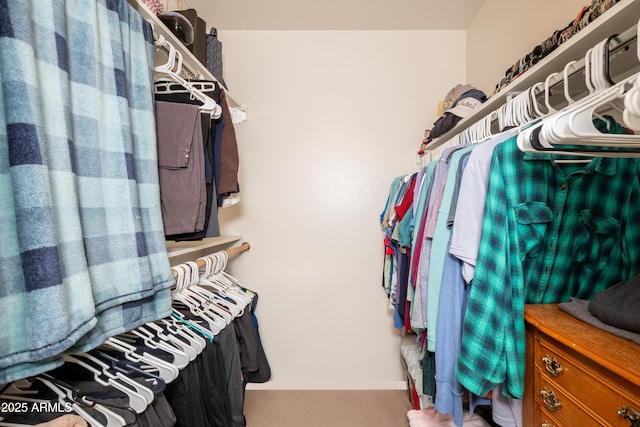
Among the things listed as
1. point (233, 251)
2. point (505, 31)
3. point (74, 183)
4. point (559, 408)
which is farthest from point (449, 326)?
point (505, 31)

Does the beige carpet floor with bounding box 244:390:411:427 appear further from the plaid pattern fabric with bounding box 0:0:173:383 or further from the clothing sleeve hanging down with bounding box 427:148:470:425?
the plaid pattern fabric with bounding box 0:0:173:383

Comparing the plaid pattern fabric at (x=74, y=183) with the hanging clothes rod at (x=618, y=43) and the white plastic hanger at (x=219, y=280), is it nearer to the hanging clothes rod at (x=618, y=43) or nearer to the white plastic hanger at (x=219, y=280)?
the white plastic hanger at (x=219, y=280)

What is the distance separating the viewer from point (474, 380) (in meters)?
0.71

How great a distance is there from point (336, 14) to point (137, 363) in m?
2.07

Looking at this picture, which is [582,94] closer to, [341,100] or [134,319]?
[341,100]

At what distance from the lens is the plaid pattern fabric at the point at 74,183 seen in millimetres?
429

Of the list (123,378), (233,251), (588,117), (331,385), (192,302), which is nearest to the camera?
(588,117)

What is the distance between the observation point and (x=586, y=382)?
55 cm

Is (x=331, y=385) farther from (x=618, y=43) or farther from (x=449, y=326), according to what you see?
(x=618, y=43)

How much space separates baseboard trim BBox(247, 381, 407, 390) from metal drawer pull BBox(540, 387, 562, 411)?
54.8 inches

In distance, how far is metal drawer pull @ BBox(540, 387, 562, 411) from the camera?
62cm

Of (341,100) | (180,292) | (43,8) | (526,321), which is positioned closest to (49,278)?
(43,8)

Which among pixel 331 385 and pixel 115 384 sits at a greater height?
pixel 115 384

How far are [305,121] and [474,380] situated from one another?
5.52 feet
